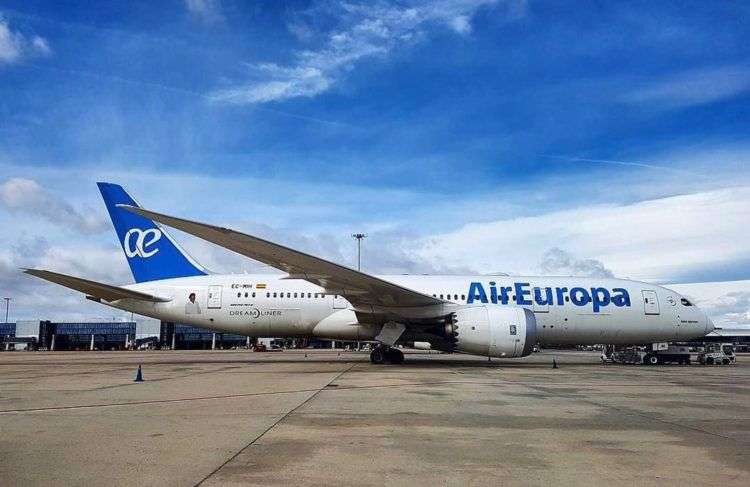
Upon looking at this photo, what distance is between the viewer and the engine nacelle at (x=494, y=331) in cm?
1783

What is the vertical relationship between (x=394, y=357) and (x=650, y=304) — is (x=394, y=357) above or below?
below

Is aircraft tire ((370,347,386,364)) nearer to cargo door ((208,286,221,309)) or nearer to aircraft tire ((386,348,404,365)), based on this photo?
aircraft tire ((386,348,404,365))

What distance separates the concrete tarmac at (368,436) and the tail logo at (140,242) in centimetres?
1168

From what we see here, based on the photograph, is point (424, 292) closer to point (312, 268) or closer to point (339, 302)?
point (339, 302)

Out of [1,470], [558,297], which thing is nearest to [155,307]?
[558,297]

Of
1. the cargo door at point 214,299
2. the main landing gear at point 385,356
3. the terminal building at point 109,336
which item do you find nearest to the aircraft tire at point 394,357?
the main landing gear at point 385,356

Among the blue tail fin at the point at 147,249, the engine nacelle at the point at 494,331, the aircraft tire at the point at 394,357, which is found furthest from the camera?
the blue tail fin at the point at 147,249

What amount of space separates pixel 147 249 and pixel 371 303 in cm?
948

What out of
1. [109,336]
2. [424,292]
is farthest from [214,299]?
[109,336]

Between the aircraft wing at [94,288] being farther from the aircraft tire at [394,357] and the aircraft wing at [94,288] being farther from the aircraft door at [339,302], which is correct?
the aircraft tire at [394,357]

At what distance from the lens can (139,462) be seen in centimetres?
477

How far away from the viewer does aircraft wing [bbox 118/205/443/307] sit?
14695 mm

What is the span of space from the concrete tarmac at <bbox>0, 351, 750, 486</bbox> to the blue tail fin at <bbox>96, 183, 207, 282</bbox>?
1158 cm

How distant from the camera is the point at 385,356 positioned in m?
20.5
